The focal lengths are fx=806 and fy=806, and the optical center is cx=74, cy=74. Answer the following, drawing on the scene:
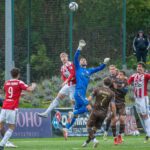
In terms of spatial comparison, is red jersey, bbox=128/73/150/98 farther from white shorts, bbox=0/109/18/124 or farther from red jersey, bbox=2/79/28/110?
white shorts, bbox=0/109/18/124

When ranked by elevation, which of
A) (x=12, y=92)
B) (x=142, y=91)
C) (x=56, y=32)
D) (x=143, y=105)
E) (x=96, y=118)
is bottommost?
(x=96, y=118)

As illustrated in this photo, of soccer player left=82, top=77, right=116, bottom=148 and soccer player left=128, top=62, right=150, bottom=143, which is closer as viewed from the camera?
soccer player left=82, top=77, right=116, bottom=148

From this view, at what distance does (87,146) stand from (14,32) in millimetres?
12379

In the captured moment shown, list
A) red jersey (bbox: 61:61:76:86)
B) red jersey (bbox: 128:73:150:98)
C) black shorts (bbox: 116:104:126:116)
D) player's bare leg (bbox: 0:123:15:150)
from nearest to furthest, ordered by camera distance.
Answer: player's bare leg (bbox: 0:123:15:150) → red jersey (bbox: 128:73:150:98) → red jersey (bbox: 61:61:76:86) → black shorts (bbox: 116:104:126:116)

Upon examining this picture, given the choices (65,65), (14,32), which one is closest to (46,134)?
(65,65)

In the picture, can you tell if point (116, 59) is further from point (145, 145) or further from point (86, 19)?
point (145, 145)

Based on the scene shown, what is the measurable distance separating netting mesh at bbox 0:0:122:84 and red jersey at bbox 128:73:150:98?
9.32 m

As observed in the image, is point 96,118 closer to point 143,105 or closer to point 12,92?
point 12,92

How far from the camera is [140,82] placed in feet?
83.9

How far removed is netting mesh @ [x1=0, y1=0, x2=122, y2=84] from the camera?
1368 inches

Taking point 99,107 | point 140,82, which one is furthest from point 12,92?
point 140,82

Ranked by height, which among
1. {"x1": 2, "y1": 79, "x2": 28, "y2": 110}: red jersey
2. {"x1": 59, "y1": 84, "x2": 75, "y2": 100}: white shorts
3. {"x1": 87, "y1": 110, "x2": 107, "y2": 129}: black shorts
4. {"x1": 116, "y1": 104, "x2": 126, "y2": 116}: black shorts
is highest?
{"x1": 59, "y1": 84, "x2": 75, "y2": 100}: white shorts

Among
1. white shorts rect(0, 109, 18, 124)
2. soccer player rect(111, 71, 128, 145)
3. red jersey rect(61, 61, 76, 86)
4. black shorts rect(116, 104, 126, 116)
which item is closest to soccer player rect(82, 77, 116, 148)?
white shorts rect(0, 109, 18, 124)

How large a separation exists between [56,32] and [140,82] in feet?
33.1
